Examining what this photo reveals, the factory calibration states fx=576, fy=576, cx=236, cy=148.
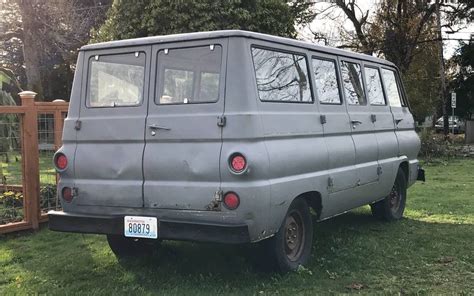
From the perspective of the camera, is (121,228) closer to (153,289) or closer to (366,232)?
(153,289)

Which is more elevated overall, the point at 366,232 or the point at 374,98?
the point at 374,98

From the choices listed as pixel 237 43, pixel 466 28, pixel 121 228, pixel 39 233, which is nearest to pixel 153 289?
pixel 121 228

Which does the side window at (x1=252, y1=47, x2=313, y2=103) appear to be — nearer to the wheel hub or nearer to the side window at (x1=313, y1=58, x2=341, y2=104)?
the side window at (x1=313, y1=58, x2=341, y2=104)

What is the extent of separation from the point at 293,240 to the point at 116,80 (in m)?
2.26

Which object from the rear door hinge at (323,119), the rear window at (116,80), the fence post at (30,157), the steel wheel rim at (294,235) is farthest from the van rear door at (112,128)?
the fence post at (30,157)

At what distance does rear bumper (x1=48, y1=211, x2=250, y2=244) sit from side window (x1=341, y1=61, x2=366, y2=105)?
2.58 m

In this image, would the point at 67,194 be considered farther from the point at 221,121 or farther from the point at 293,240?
the point at 293,240

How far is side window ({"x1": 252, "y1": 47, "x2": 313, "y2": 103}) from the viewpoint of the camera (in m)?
5.05

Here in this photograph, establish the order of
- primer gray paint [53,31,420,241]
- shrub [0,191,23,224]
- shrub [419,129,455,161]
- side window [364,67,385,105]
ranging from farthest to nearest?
shrub [419,129,455,161] → shrub [0,191,23,224] → side window [364,67,385,105] → primer gray paint [53,31,420,241]

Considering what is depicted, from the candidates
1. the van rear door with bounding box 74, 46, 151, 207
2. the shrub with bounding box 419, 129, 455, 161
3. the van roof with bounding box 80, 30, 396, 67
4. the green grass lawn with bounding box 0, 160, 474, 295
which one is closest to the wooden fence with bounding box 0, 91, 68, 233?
the green grass lawn with bounding box 0, 160, 474, 295

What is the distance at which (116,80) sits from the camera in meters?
5.43

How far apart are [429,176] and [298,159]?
33.2 ft

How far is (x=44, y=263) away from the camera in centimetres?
593

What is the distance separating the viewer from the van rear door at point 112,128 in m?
5.10
